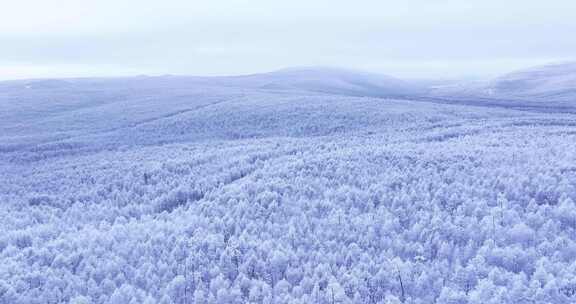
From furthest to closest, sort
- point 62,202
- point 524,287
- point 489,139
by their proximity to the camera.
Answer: point 489,139
point 62,202
point 524,287

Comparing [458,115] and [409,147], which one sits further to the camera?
[458,115]

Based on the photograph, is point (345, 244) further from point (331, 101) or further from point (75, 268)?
point (331, 101)

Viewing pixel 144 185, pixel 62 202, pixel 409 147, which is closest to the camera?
pixel 62 202

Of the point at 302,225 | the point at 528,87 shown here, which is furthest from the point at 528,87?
the point at 302,225

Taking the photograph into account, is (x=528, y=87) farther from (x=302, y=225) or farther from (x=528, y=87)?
(x=302, y=225)

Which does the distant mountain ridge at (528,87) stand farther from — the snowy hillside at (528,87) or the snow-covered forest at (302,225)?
the snow-covered forest at (302,225)

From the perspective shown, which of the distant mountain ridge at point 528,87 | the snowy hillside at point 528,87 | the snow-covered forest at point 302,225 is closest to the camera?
the snow-covered forest at point 302,225

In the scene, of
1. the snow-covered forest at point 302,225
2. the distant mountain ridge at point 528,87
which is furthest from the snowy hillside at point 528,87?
the snow-covered forest at point 302,225

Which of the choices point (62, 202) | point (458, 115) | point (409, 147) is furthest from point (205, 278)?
point (458, 115)

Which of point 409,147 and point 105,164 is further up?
point 409,147
